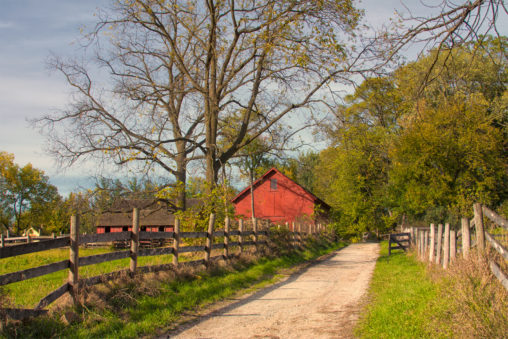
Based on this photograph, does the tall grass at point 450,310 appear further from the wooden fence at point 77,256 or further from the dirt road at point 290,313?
the wooden fence at point 77,256

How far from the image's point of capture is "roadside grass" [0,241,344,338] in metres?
6.46

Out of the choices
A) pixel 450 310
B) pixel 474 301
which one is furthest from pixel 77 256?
pixel 474 301

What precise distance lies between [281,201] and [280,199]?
0.78 feet

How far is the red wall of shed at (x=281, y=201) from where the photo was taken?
41.2 metres

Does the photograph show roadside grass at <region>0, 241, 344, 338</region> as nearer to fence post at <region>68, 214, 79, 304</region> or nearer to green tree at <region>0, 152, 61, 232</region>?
fence post at <region>68, 214, 79, 304</region>

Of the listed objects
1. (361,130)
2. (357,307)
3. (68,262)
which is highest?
(361,130)

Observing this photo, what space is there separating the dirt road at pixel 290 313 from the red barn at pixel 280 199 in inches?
1113

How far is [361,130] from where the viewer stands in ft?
55.7

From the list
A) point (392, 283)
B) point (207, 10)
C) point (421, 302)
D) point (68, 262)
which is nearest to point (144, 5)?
point (207, 10)

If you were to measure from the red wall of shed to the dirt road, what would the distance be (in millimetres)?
28285

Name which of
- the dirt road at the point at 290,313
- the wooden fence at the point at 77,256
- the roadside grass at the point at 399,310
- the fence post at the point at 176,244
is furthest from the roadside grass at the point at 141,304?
the roadside grass at the point at 399,310

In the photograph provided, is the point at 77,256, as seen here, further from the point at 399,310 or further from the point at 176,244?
the point at 399,310

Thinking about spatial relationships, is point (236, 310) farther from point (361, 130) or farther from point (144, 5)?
point (144, 5)

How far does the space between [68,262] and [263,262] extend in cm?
921
